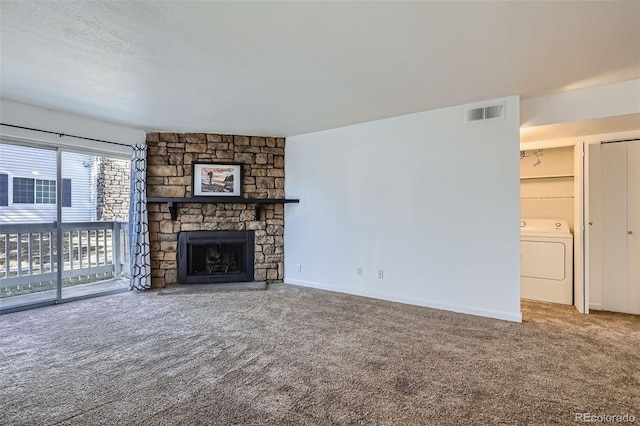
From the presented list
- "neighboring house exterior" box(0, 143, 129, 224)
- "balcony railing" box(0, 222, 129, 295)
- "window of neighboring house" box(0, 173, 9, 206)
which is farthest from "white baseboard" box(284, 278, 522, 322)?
"window of neighboring house" box(0, 173, 9, 206)

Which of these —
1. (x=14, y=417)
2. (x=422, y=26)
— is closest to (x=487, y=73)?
(x=422, y=26)

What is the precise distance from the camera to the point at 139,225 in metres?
4.54

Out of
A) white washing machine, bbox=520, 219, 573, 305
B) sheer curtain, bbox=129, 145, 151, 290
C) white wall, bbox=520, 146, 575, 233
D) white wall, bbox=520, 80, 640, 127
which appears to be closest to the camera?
white wall, bbox=520, 80, 640, 127

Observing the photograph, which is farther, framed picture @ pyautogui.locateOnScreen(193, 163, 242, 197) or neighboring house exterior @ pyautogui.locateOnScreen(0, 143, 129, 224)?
framed picture @ pyautogui.locateOnScreen(193, 163, 242, 197)

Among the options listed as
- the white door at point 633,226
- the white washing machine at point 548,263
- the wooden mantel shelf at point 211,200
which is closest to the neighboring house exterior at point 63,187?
the wooden mantel shelf at point 211,200

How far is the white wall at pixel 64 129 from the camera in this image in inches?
137

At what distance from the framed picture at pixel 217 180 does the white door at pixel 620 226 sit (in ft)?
15.8

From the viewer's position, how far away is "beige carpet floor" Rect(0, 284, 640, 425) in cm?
179

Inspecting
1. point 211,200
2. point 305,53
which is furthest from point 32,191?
point 305,53

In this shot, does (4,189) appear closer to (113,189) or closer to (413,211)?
(113,189)

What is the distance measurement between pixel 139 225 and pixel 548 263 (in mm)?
5610

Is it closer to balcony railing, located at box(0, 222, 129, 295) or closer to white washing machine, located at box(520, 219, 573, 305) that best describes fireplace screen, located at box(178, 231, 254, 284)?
balcony railing, located at box(0, 222, 129, 295)

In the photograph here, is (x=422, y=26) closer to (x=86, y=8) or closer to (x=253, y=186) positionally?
(x=86, y=8)

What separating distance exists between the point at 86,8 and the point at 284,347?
2.70 metres
